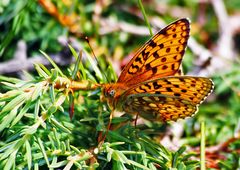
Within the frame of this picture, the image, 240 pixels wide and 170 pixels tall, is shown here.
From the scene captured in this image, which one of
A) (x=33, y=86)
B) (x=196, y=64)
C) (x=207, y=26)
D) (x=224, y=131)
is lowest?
(x=33, y=86)

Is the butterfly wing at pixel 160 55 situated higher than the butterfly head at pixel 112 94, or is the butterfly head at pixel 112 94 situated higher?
the butterfly wing at pixel 160 55

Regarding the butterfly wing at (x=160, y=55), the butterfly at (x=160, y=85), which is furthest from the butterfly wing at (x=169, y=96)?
the butterfly wing at (x=160, y=55)

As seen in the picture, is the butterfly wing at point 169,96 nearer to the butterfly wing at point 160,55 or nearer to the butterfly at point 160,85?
the butterfly at point 160,85

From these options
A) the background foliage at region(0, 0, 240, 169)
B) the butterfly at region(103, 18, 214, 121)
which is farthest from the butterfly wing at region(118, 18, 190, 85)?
the background foliage at region(0, 0, 240, 169)

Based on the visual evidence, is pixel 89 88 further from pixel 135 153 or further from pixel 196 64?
pixel 196 64

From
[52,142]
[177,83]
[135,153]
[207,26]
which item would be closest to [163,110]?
[177,83]

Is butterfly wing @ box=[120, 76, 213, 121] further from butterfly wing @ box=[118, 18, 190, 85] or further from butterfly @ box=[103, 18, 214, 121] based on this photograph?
butterfly wing @ box=[118, 18, 190, 85]
